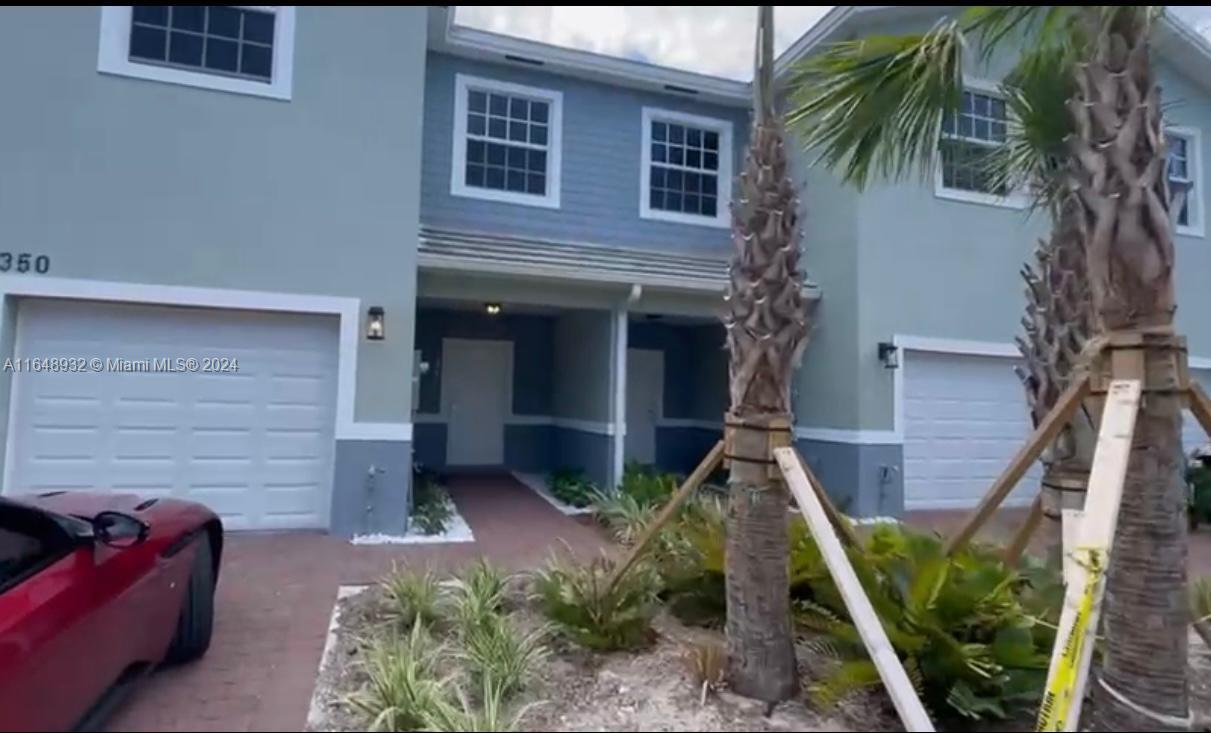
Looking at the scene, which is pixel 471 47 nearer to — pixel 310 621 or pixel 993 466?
pixel 310 621

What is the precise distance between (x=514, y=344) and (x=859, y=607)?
435 inches

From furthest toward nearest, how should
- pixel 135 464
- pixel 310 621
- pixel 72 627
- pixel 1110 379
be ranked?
1. pixel 135 464
2. pixel 310 621
3. pixel 1110 379
4. pixel 72 627

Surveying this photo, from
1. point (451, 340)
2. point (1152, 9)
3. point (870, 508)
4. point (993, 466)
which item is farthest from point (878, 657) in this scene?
point (451, 340)

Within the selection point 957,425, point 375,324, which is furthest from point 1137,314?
point 957,425

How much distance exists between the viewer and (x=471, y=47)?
420 inches

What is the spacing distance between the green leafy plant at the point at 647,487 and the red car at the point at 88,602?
18.6 ft

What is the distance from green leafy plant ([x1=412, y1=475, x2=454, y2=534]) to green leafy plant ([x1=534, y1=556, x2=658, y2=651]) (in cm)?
358

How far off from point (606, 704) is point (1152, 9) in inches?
180

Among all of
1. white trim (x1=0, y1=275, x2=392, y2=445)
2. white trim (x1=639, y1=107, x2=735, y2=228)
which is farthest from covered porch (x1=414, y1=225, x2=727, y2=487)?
white trim (x1=0, y1=275, x2=392, y2=445)

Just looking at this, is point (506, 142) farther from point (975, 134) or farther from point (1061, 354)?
point (1061, 354)

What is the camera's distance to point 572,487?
35.6ft

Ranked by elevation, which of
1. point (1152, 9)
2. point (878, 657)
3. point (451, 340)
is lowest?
point (878, 657)

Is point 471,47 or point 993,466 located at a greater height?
point 471,47

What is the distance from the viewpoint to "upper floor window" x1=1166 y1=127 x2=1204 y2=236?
12.3 metres
